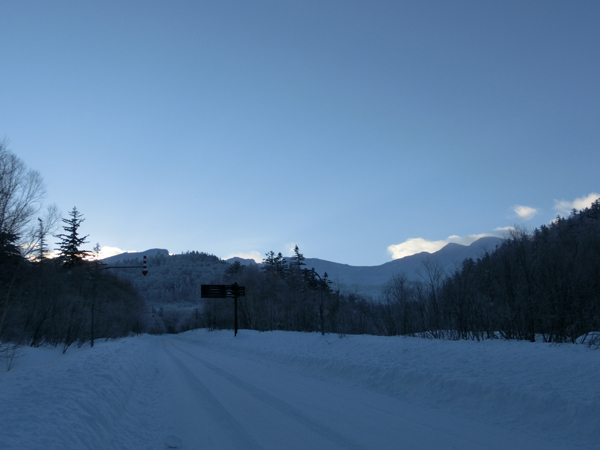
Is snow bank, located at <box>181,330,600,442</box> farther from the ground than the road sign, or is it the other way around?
the road sign

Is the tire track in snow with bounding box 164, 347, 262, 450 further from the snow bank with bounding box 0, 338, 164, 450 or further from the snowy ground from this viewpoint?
the snow bank with bounding box 0, 338, 164, 450

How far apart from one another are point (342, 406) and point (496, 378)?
471 cm

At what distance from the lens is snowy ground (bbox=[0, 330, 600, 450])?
6664mm

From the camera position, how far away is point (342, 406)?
9.51 meters

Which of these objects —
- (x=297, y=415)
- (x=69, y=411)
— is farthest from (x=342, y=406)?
(x=69, y=411)

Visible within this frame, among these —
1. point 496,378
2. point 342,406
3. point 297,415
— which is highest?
point 496,378

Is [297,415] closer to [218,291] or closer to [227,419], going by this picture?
[227,419]

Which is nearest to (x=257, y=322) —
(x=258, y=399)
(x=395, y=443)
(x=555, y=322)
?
(x=555, y=322)

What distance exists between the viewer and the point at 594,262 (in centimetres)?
2011

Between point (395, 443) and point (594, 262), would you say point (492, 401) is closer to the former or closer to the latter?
point (395, 443)

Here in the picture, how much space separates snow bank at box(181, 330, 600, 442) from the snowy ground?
0.11 feet

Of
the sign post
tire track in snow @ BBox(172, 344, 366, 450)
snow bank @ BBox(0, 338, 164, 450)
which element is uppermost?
the sign post

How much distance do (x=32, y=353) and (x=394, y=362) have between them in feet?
92.9

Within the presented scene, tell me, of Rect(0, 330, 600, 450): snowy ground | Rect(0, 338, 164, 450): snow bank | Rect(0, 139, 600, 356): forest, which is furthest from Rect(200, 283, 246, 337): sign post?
Rect(0, 338, 164, 450): snow bank
